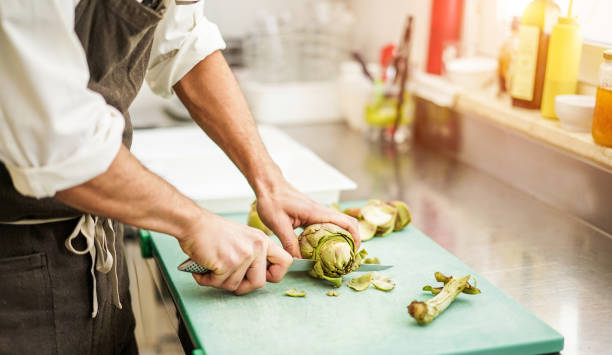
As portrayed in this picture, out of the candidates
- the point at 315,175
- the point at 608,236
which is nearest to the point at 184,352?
the point at 315,175

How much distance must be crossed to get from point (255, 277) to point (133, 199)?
0.75 feet

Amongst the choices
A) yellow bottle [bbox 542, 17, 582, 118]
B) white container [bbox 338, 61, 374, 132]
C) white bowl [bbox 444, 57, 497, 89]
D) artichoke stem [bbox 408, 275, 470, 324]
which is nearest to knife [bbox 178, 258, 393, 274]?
artichoke stem [bbox 408, 275, 470, 324]

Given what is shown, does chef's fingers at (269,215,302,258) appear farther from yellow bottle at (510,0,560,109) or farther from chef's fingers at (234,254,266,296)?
yellow bottle at (510,0,560,109)

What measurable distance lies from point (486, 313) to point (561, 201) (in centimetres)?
66

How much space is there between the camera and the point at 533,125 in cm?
158

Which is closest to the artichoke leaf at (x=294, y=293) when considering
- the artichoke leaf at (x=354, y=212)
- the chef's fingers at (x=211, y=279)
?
the chef's fingers at (x=211, y=279)

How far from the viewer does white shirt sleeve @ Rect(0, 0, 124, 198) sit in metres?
0.80

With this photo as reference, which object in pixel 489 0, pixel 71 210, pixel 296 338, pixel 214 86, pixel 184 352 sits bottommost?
pixel 184 352

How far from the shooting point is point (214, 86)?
1.31m

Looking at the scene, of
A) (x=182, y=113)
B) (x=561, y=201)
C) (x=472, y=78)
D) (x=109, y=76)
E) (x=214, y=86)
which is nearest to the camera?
(x=109, y=76)

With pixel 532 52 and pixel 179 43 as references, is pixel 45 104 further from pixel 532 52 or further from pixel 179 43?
pixel 532 52

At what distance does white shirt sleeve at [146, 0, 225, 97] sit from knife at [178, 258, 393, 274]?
1.35 ft

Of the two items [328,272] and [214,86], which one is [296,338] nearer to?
[328,272]

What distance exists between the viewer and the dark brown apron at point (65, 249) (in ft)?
3.24
